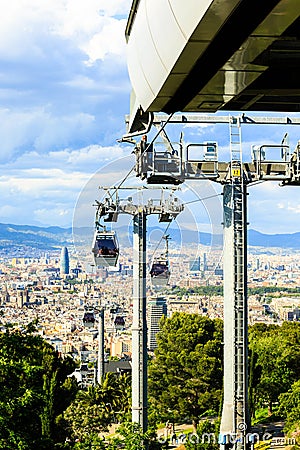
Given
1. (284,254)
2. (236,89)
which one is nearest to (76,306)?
(284,254)

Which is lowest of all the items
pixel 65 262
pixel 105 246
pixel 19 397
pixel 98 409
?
pixel 98 409

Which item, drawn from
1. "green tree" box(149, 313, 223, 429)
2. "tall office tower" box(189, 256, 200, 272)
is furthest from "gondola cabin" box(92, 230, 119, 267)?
"green tree" box(149, 313, 223, 429)

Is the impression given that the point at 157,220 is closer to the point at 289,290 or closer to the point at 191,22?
the point at 191,22

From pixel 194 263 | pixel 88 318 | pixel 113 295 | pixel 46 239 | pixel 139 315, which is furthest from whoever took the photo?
pixel 46 239

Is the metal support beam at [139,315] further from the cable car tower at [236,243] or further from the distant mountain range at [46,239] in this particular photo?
the distant mountain range at [46,239]

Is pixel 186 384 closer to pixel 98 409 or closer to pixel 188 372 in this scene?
pixel 188 372

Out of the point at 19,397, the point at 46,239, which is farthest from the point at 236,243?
the point at 46,239

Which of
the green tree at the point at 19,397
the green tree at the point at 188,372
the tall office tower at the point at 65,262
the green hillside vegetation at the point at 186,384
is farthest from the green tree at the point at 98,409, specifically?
the tall office tower at the point at 65,262
